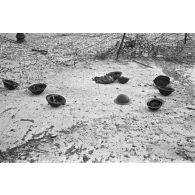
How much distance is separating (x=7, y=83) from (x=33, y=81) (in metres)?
0.81

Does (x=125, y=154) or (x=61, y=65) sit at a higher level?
(x=125, y=154)

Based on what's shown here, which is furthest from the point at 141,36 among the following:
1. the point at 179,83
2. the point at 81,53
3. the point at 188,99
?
the point at 188,99

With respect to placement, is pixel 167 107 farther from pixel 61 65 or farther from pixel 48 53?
pixel 48 53

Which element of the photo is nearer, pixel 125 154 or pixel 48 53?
pixel 125 154

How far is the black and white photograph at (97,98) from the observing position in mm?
4477

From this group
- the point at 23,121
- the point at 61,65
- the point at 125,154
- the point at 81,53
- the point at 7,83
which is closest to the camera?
the point at 125,154

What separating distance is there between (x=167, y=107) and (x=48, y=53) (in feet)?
15.6

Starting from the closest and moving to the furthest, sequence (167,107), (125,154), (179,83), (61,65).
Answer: (125,154), (167,107), (179,83), (61,65)

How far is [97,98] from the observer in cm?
607

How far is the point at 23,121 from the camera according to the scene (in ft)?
17.1

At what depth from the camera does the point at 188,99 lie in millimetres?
6016

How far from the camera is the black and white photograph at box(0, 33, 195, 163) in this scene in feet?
14.7

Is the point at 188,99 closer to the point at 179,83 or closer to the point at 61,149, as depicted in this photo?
the point at 179,83

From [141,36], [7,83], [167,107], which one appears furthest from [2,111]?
[141,36]
